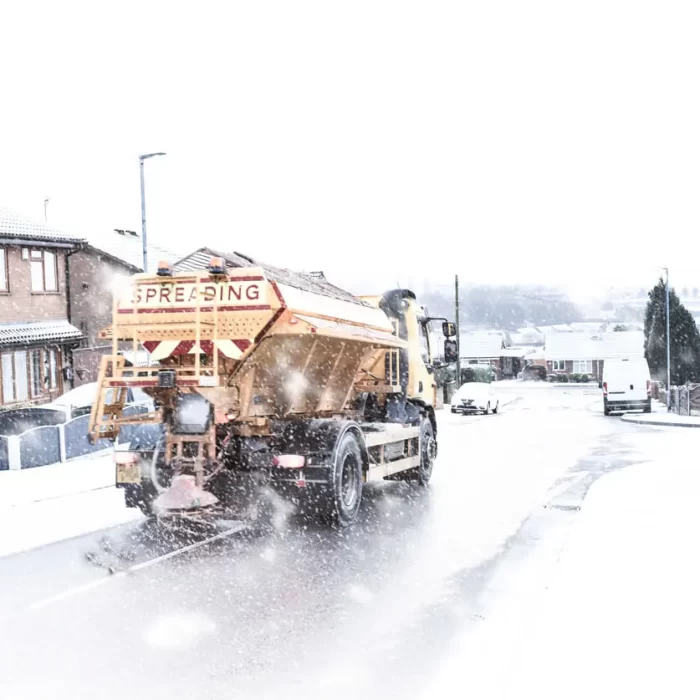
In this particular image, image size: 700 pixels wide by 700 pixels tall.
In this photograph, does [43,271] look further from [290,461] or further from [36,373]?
[290,461]

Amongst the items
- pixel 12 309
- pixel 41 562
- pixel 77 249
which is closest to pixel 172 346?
pixel 41 562

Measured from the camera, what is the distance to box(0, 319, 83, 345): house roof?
85.0 feet

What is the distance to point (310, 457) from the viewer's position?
31.4 ft

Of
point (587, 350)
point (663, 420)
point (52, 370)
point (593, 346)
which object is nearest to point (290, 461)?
point (52, 370)

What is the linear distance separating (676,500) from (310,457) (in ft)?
16.9

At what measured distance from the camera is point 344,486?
10.2 metres

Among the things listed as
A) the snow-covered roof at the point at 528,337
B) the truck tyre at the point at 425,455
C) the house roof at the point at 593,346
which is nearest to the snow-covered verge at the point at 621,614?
the truck tyre at the point at 425,455

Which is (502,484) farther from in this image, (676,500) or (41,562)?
(41,562)

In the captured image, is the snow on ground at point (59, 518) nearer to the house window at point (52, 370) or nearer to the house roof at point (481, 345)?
the house window at point (52, 370)

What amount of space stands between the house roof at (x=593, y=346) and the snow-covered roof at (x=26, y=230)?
70563 mm

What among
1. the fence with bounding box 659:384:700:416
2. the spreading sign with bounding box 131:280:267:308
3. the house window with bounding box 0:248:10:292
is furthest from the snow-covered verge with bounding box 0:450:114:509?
the fence with bounding box 659:384:700:416

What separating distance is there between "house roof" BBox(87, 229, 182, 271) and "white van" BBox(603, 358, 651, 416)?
19.4m

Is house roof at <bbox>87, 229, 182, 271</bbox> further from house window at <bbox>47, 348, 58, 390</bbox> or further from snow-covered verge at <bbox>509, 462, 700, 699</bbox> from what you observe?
snow-covered verge at <bbox>509, 462, 700, 699</bbox>

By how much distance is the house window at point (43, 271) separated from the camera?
92.6 ft
